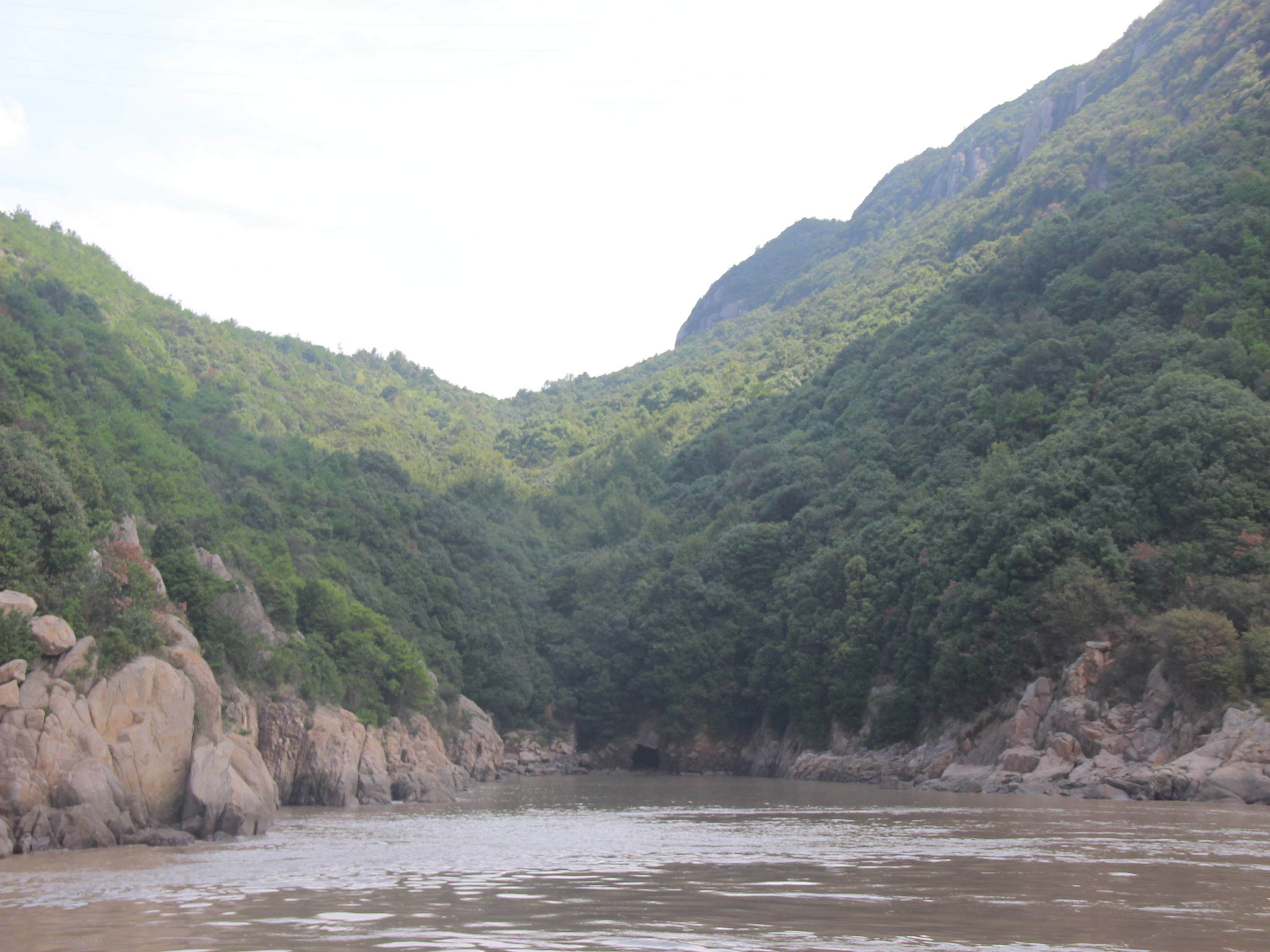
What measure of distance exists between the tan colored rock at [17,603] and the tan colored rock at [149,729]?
245 centimetres

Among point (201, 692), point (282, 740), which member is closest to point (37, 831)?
point (201, 692)

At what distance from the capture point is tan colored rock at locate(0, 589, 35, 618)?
2392 centimetres

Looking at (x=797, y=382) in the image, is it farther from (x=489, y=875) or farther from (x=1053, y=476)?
(x=489, y=875)

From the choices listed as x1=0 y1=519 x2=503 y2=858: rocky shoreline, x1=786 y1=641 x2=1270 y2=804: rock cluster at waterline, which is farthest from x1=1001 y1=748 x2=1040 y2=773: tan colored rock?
x1=0 y1=519 x2=503 y2=858: rocky shoreline

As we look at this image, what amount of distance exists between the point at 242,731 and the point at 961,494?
3704cm

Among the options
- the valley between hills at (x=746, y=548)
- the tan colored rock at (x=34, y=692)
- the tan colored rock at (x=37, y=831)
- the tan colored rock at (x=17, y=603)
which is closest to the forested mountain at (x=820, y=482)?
the valley between hills at (x=746, y=548)

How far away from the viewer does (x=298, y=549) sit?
55.7 metres

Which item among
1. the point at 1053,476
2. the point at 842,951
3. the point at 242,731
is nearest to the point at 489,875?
the point at 842,951

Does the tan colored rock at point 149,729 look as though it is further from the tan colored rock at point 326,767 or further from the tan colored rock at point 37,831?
the tan colored rock at point 326,767

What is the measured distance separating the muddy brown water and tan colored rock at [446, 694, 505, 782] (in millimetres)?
28001

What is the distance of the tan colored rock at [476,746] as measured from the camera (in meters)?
56.0

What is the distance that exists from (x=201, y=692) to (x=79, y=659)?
430 centimetres

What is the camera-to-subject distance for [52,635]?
80.8 feet

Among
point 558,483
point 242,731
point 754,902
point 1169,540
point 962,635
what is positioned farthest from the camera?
point 558,483
